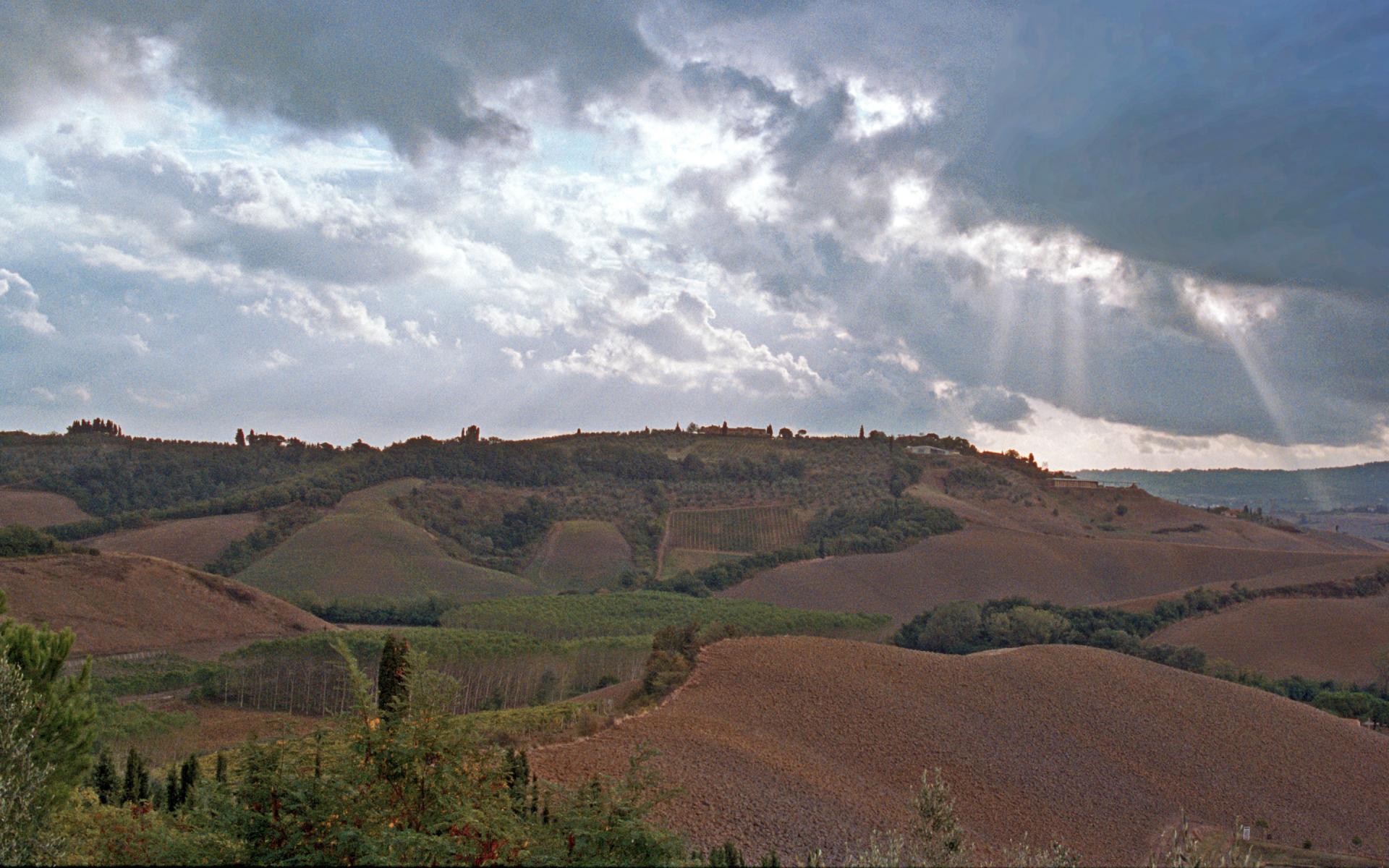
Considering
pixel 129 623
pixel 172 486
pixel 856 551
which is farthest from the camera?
pixel 172 486

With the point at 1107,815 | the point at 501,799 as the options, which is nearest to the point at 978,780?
the point at 1107,815

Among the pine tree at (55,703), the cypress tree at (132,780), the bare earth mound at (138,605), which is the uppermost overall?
the pine tree at (55,703)

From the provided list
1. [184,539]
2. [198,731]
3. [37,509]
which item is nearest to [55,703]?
[198,731]

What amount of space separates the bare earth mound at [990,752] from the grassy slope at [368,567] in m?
48.5

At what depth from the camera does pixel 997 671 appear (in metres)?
28.9

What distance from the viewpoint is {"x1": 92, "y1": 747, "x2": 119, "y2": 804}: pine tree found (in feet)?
49.6

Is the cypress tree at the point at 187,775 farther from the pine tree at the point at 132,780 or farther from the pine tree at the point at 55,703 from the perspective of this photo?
the pine tree at the point at 55,703

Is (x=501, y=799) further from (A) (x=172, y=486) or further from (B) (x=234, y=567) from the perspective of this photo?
(A) (x=172, y=486)

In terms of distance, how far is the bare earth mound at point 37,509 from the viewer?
283 ft

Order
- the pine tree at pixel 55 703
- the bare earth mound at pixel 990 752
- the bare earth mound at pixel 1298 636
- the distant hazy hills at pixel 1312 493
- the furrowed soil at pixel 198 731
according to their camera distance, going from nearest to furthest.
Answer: the pine tree at pixel 55 703
the bare earth mound at pixel 990 752
the furrowed soil at pixel 198 731
the bare earth mound at pixel 1298 636
the distant hazy hills at pixel 1312 493

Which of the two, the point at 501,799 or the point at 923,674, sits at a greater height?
the point at 501,799

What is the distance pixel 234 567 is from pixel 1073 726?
67.6 meters

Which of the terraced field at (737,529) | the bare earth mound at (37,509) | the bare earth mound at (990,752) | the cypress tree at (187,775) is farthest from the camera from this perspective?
the terraced field at (737,529)

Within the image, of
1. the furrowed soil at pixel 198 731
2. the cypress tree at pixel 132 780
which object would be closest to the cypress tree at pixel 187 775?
the cypress tree at pixel 132 780
